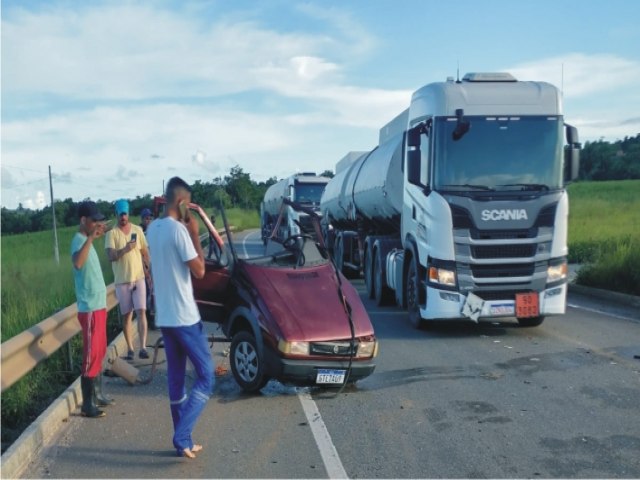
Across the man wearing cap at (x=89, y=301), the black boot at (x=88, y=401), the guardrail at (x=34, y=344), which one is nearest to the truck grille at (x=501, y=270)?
the guardrail at (x=34, y=344)

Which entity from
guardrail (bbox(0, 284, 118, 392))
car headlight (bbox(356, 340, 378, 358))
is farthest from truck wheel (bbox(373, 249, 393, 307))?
guardrail (bbox(0, 284, 118, 392))

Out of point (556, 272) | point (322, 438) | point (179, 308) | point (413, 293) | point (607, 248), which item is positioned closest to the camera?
point (179, 308)

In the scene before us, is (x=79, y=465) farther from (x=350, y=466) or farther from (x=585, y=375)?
(x=585, y=375)

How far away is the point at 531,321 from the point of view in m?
11.6

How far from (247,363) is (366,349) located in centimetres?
120

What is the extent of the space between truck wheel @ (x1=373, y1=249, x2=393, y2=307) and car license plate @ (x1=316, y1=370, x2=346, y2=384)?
6.99 meters

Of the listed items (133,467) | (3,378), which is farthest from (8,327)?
(133,467)

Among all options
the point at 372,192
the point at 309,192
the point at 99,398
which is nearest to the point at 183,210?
the point at 99,398

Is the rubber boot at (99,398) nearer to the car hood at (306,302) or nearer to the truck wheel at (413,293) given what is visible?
the car hood at (306,302)

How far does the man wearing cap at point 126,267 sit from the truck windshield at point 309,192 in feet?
64.7

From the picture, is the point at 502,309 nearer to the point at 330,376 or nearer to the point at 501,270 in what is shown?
the point at 501,270

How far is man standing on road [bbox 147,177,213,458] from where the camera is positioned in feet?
17.8

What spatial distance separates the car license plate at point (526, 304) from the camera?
10508 millimetres

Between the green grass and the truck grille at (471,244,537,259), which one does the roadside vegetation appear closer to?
the green grass
